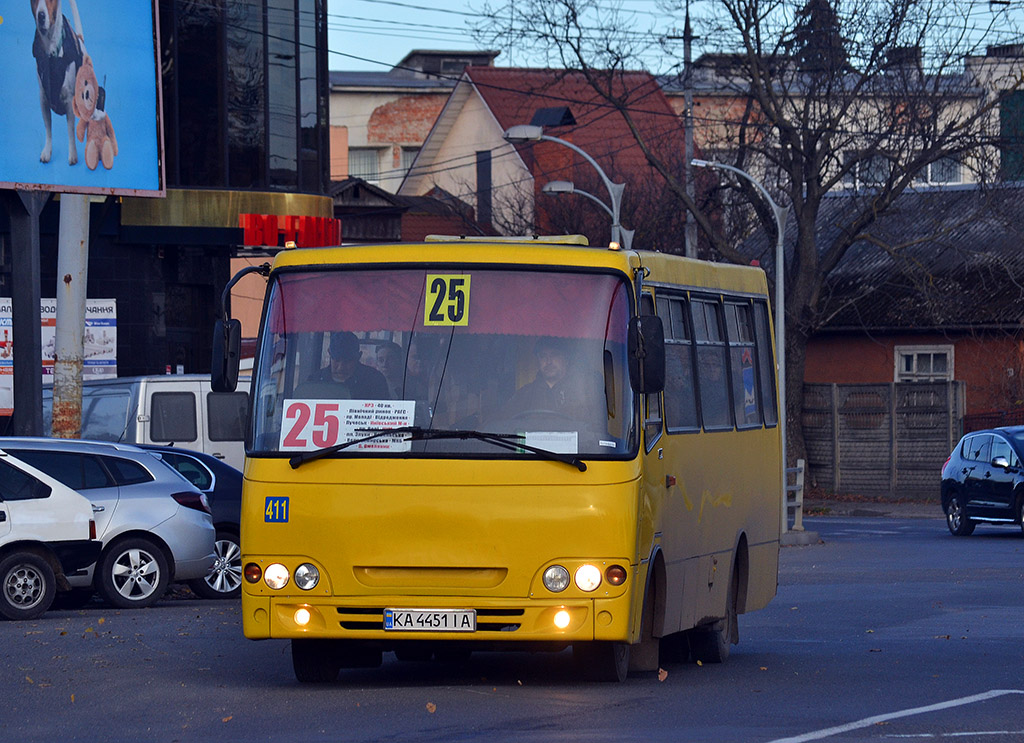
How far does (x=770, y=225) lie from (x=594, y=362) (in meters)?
28.4

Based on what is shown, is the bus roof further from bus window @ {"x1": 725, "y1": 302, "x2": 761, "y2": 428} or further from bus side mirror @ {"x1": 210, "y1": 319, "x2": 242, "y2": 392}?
bus window @ {"x1": 725, "y1": 302, "x2": 761, "y2": 428}

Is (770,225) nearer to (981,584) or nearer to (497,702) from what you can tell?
(981,584)

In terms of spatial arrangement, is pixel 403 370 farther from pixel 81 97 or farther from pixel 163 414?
pixel 163 414

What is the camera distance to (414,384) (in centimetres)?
1033

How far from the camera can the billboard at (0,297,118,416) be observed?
33125 mm

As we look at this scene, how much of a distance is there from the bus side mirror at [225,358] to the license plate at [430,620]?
158 cm

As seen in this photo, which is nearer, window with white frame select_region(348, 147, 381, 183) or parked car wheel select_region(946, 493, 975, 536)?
parked car wheel select_region(946, 493, 975, 536)

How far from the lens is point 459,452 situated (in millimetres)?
10156

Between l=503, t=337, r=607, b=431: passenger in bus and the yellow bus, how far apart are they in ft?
0.04

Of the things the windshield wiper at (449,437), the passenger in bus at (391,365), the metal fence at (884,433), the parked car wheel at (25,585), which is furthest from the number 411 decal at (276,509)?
the metal fence at (884,433)

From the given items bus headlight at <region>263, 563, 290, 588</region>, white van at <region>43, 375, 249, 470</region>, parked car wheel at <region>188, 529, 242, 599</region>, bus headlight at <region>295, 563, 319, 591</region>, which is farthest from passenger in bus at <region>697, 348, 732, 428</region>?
white van at <region>43, 375, 249, 470</region>

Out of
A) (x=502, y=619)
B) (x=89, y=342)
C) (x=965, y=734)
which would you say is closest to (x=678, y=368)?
(x=502, y=619)

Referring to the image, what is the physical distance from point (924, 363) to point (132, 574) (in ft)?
99.0

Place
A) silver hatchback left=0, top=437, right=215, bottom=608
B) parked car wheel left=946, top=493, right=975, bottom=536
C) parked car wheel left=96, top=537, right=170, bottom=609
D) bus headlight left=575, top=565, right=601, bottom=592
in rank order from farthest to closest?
parked car wheel left=946, top=493, right=975, bottom=536 < parked car wheel left=96, top=537, right=170, bottom=609 < silver hatchback left=0, top=437, right=215, bottom=608 < bus headlight left=575, top=565, right=601, bottom=592
